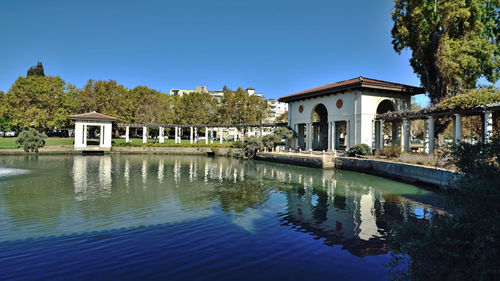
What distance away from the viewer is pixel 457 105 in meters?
18.4

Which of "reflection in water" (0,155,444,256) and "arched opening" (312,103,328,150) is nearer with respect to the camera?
"reflection in water" (0,155,444,256)

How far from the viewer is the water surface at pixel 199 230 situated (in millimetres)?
6039

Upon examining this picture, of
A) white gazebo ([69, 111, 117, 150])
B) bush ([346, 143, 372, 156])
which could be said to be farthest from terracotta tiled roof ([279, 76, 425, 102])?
white gazebo ([69, 111, 117, 150])

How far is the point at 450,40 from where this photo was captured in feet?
75.7

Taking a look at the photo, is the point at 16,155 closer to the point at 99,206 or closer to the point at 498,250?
the point at 99,206

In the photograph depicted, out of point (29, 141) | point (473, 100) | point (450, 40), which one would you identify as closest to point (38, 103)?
point (29, 141)

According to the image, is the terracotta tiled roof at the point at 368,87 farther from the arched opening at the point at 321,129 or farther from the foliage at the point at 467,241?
the foliage at the point at 467,241

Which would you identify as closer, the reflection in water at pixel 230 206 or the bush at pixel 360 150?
the reflection in water at pixel 230 206

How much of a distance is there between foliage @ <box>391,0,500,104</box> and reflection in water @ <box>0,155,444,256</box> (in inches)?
485

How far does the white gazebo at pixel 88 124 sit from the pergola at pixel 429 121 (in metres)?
35.0

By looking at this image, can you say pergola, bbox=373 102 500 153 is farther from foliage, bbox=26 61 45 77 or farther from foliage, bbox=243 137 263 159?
foliage, bbox=26 61 45 77

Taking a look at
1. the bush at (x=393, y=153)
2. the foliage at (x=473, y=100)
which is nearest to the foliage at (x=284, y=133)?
the bush at (x=393, y=153)

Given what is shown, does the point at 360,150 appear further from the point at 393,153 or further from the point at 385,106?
the point at 385,106

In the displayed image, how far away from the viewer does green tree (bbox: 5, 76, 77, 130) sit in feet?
159
